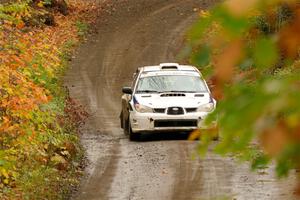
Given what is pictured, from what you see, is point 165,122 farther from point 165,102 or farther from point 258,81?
point 258,81

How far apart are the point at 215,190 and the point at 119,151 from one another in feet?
15.0

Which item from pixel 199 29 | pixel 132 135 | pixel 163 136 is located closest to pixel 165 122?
pixel 132 135

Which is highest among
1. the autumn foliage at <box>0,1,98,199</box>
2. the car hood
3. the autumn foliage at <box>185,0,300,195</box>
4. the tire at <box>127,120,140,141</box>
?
the autumn foliage at <box>185,0,300,195</box>

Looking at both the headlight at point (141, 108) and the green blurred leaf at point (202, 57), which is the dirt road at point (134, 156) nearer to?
the headlight at point (141, 108)

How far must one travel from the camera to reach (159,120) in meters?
17.8

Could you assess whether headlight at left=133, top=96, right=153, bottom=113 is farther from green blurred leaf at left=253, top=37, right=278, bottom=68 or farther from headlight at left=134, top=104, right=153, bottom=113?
green blurred leaf at left=253, top=37, right=278, bottom=68

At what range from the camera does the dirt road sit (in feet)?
42.3

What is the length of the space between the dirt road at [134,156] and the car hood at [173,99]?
0.80 metres

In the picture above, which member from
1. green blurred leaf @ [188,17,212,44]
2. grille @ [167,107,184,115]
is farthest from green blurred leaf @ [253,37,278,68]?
grille @ [167,107,184,115]

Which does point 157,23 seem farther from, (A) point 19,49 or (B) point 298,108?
(B) point 298,108

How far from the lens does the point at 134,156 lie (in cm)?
1639

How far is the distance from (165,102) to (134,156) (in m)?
2.00

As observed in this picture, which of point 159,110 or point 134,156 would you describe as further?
point 159,110

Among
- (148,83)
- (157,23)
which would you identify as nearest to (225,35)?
(148,83)
